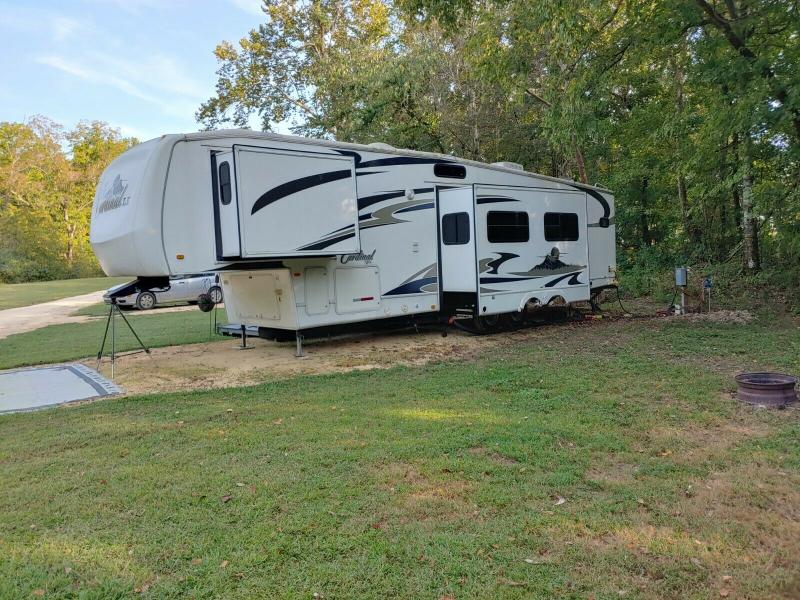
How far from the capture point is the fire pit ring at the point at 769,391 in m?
5.06

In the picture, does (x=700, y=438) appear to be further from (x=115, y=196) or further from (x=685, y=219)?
(x=685, y=219)

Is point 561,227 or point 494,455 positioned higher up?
point 561,227

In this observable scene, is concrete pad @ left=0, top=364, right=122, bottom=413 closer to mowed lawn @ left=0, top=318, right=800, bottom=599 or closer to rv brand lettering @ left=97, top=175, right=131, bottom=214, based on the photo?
mowed lawn @ left=0, top=318, right=800, bottom=599

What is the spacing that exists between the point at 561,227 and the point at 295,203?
5.48 metres

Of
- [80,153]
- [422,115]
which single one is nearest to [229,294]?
[422,115]

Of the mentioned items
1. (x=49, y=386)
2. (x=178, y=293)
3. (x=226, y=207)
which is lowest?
(x=49, y=386)

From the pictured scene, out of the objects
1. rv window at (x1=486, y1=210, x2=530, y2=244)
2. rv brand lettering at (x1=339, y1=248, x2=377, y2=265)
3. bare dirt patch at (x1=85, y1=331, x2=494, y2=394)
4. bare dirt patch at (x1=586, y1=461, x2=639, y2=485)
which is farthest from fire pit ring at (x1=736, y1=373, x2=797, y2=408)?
rv brand lettering at (x1=339, y1=248, x2=377, y2=265)

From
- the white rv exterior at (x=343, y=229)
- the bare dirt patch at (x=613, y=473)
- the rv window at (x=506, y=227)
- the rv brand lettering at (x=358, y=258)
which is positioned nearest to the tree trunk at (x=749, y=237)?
the white rv exterior at (x=343, y=229)

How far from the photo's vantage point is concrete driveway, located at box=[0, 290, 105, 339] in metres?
14.0

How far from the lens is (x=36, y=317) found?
16609 millimetres

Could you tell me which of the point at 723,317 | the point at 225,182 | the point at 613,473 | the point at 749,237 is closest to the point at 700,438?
the point at 613,473

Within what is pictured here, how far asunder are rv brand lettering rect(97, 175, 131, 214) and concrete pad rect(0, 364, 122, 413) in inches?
84.3

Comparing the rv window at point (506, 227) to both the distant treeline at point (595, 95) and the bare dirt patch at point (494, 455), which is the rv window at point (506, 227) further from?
the bare dirt patch at point (494, 455)

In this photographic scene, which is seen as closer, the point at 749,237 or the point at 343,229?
the point at 343,229
